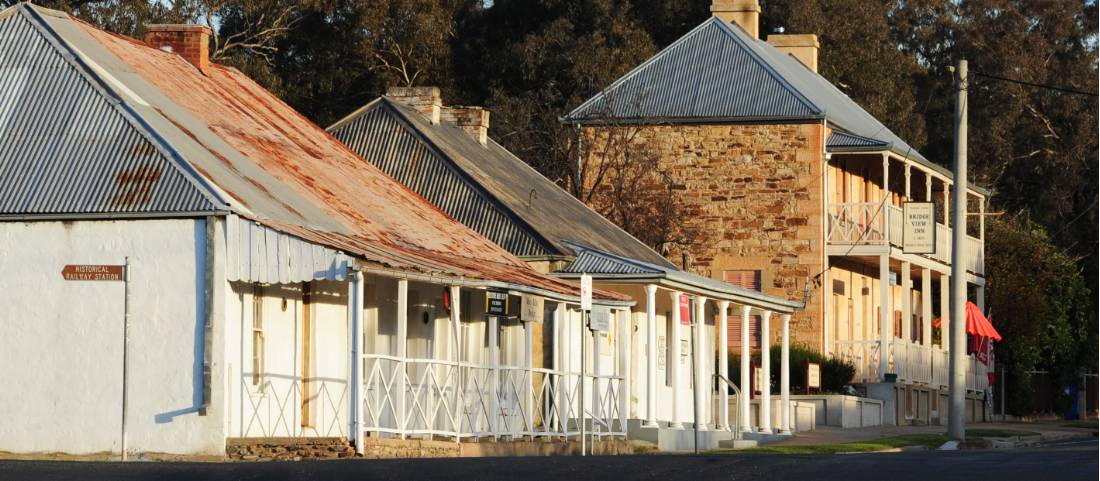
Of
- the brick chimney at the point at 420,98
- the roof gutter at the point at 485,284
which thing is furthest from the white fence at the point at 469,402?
the brick chimney at the point at 420,98

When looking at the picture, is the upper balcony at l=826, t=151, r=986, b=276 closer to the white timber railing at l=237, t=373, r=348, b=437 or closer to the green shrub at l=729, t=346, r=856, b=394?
the green shrub at l=729, t=346, r=856, b=394

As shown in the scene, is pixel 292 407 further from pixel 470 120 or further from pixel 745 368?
pixel 470 120

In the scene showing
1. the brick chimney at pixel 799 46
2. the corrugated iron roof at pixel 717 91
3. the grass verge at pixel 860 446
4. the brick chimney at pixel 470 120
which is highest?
the brick chimney at pixel 799 46

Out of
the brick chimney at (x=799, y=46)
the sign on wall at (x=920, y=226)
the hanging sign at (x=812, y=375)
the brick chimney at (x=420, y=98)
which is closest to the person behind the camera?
the brick chimney at (x=420, y=98)

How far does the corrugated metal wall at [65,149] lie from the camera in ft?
66.9

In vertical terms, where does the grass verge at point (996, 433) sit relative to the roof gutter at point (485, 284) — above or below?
below

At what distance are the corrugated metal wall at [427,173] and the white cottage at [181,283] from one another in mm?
4218

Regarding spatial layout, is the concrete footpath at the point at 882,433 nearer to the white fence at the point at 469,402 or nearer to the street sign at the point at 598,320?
the white fence at the point at 469,402

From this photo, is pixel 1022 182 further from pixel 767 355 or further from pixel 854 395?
pixel 767 355

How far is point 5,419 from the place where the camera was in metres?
20.5

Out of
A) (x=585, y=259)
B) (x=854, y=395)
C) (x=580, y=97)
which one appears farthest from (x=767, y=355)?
(x=580, y=97)

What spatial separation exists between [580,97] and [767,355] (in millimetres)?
22489

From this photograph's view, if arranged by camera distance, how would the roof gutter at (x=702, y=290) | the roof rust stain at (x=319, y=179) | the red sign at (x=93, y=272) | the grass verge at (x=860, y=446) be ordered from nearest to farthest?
the red sign at (x=93, y=272) → the roof rust stain at (x=319, y=179) → the grass verge at (x=860, y=446) → the roof gutter at (x=702, y=290)

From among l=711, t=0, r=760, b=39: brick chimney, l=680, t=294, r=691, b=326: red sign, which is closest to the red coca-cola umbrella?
l=711, t=0, r=760, b=39: brick chimney
